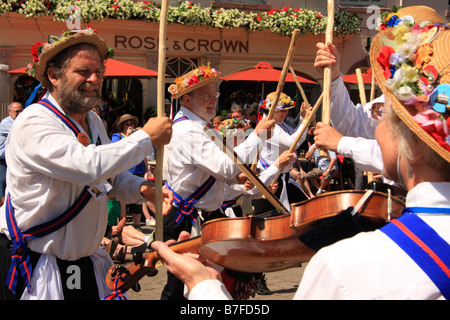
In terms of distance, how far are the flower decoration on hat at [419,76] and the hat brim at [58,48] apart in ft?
5.02

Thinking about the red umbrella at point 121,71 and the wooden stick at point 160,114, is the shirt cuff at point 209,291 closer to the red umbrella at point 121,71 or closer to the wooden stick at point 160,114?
the wooden stick at point 160,114

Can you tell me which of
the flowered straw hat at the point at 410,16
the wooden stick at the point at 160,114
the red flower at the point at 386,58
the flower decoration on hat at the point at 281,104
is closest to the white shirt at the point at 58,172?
the wooden stick at the point at 160,114

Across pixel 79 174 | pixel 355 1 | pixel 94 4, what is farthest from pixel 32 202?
pixel 355 1

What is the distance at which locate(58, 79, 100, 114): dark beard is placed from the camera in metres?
2.69

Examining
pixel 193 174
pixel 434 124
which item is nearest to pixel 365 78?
pixel 193 174

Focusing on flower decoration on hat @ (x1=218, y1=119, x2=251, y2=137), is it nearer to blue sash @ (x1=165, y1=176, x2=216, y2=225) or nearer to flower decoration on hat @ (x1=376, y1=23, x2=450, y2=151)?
blue sash @ (x1=165, y1=176, x2=216, y2=225)

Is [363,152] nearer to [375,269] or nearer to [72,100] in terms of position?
[72,100]

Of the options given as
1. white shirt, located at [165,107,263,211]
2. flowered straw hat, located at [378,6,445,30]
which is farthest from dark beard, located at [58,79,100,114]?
flowered straw hat, located at [378,6,445,30]

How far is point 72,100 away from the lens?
270cm

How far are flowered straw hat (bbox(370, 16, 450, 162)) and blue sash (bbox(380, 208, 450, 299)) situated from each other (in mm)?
198

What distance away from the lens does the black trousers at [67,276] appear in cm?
259

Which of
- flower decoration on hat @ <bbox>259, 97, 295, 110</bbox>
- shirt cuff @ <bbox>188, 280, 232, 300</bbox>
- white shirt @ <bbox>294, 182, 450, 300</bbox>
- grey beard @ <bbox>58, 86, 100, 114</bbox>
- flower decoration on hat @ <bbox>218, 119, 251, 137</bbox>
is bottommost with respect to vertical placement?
flower decoration on hat @ <bbox>218, 119, 251, 137</bbox>
